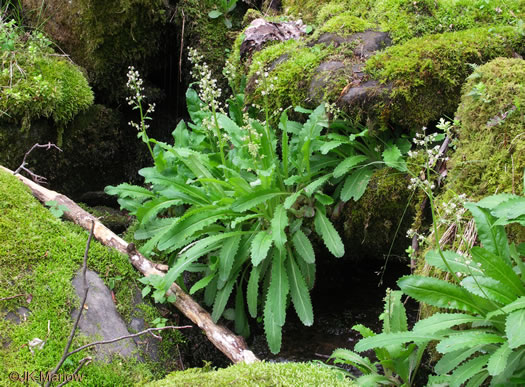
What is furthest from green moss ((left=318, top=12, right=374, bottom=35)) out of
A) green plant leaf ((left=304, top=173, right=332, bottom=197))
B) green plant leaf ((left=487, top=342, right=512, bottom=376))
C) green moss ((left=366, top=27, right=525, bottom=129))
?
green plant leaf ((left=487, top=342, right=512, bottom=376))

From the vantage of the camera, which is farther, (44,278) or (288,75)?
(288,75)

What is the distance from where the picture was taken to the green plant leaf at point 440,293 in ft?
8.44

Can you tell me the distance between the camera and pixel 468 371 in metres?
2.41

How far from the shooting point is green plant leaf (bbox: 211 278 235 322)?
3604mm

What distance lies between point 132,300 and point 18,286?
Answer: 79 cm

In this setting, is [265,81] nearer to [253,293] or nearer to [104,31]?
[253,293]

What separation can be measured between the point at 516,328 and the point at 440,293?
0.48 meters

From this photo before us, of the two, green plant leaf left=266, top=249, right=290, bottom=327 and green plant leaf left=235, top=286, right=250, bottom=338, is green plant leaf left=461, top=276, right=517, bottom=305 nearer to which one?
green plant leaf left=266, top=249, right=290, bottom=327

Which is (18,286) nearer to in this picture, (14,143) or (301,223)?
(301,223)

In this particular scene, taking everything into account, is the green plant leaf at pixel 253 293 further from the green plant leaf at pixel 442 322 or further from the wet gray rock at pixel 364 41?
the wet gray rock at pixel 364 41

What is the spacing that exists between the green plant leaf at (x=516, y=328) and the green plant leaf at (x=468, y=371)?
0.31 meters

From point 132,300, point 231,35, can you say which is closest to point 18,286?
point 132,300

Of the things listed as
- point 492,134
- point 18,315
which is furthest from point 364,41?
point 18,315

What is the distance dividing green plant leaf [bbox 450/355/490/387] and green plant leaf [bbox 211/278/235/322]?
1.71 metres
